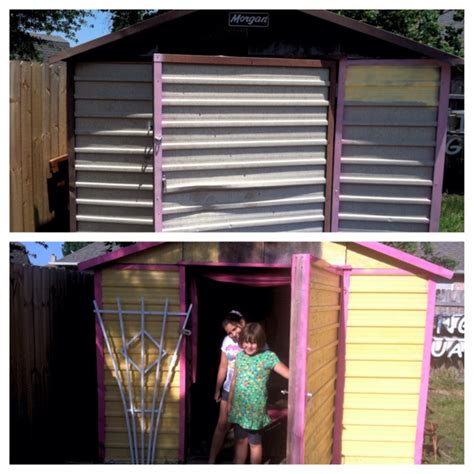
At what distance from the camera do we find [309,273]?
3736 millimetres

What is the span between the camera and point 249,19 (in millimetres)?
5070

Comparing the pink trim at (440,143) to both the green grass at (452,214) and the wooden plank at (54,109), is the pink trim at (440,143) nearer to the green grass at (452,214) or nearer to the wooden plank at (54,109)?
the green grass at (452,214)

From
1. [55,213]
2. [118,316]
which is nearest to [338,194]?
[118,316]

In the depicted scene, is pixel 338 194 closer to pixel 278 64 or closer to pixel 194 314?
pixel 278 64

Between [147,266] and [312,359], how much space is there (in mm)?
1861

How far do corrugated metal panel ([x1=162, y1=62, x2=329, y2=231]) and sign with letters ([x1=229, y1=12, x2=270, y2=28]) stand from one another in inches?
13.9

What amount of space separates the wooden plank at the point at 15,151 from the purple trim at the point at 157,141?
1.75 m

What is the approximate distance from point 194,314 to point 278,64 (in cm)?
226

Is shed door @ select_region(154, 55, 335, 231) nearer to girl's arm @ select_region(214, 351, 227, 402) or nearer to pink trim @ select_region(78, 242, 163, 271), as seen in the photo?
pink trim @ select_region(78, 242, 163, 271)

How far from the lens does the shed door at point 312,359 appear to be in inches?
145

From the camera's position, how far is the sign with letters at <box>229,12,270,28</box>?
5059 millimetres

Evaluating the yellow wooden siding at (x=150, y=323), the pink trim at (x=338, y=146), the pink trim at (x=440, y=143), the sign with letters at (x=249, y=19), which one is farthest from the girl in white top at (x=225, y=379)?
the sign with letters at (x=249, y=19)

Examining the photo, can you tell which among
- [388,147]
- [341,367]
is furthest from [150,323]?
[388,147]

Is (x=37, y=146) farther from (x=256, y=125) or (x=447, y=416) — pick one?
(x=447, y=416)
